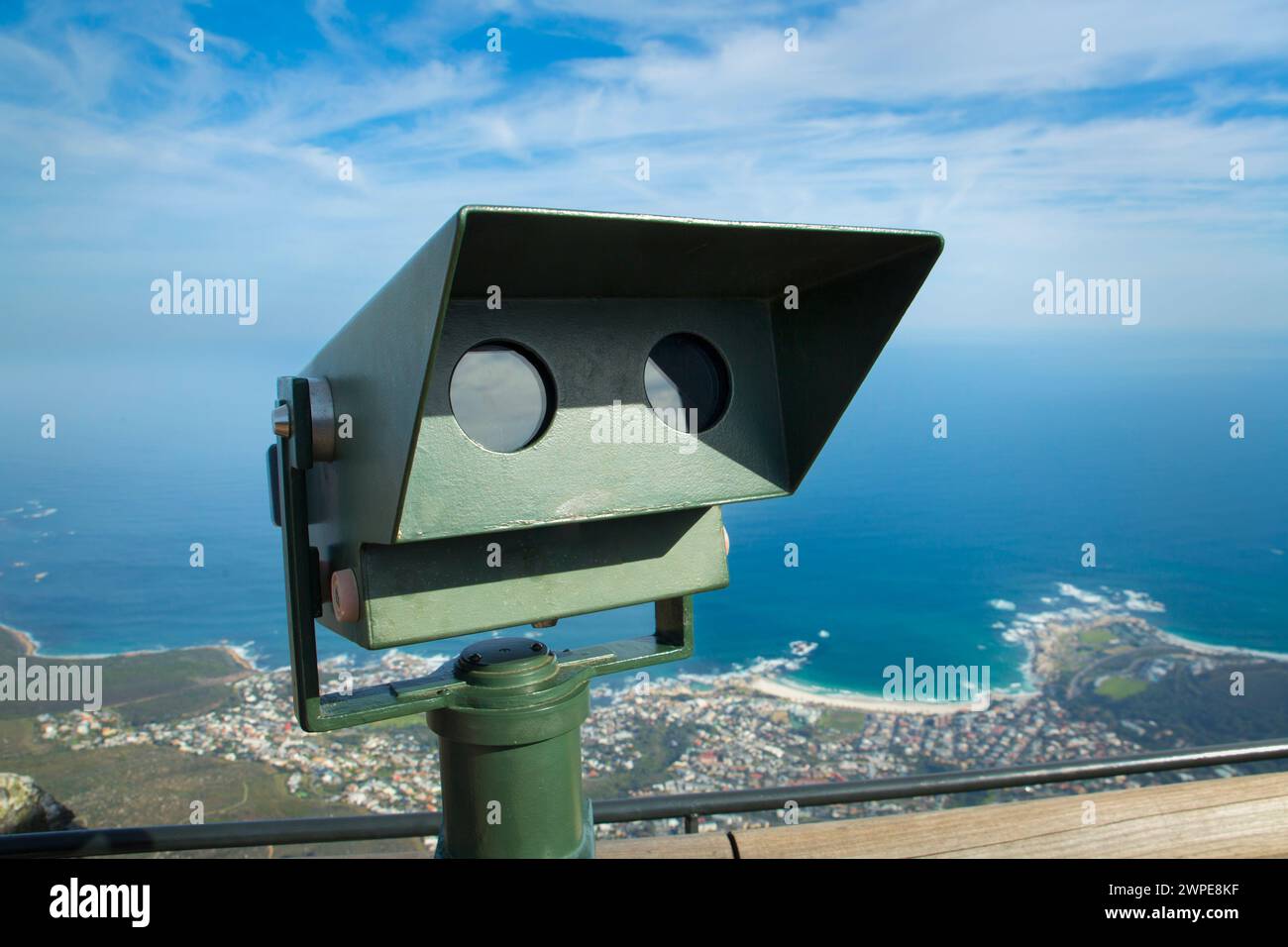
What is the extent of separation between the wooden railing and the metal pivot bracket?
439 mm

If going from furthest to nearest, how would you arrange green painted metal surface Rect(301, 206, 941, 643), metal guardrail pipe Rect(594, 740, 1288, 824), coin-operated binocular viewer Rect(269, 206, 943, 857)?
1. metal guardrail pipe Rect(594, 740, 1288, 824)
2. coin-operated binocular viewer Rect(269, 206, 943, 857)
3. green painted metal surface Rect(301, 206, 941, 643)

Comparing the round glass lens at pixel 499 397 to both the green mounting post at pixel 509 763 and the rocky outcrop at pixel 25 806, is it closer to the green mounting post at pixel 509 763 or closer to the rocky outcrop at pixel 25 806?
the green mounting post at pixel 509 763

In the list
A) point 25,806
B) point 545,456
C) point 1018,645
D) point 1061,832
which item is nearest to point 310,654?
point 545,456

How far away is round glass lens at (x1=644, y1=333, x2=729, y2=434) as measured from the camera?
1.52 m

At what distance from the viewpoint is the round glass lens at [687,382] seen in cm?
152

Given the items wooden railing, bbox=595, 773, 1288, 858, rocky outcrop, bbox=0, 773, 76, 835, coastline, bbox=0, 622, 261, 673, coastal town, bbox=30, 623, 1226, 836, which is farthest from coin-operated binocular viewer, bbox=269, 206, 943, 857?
coastline, bbox=0, 622, 261, 673

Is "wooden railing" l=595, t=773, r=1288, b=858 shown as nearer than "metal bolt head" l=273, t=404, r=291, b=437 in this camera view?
A: No

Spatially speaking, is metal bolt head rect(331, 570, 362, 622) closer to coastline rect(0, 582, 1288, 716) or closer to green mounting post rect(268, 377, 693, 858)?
green mounting post rect(268, 377, 693, 858)

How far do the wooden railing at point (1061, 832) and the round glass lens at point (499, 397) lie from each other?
2.61 feet

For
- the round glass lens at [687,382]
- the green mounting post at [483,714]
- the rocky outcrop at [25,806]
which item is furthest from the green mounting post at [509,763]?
the rocky outcrop at [25,806]

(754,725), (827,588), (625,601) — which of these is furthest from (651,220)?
(827,588)
